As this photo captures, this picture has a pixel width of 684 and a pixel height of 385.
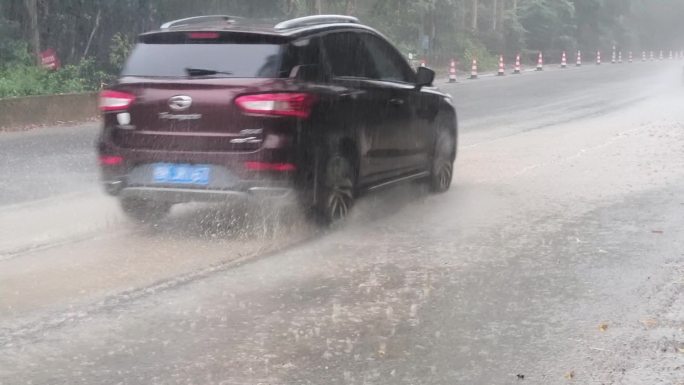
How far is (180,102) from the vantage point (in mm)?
7176

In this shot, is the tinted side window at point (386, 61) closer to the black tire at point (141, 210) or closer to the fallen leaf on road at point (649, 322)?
the black tire at point (141, 210)

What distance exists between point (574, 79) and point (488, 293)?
3148cm

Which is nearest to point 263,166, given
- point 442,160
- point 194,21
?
point 194,21

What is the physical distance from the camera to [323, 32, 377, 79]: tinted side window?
7.88 metres

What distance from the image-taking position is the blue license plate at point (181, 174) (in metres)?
7.16

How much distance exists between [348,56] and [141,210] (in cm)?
226

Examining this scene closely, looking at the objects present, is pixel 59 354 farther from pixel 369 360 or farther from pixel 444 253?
pixel 444 253

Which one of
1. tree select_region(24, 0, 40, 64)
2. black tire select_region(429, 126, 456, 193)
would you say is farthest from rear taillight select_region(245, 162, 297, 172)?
tree select_region(24, 0, 40, 64)

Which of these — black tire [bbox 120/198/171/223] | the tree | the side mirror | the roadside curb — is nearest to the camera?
black tire [bbox 120/198/171/223]

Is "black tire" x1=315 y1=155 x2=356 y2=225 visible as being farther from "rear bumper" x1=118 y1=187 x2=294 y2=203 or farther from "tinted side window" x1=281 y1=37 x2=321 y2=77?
"tinted side window" x1=281 y1=37 x2=321 y2=77

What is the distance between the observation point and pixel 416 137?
911 centimetres

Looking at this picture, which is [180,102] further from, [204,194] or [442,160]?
[442,160]

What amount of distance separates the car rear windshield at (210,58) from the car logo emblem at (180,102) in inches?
8.9

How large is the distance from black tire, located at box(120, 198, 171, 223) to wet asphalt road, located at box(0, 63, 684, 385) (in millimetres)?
112
